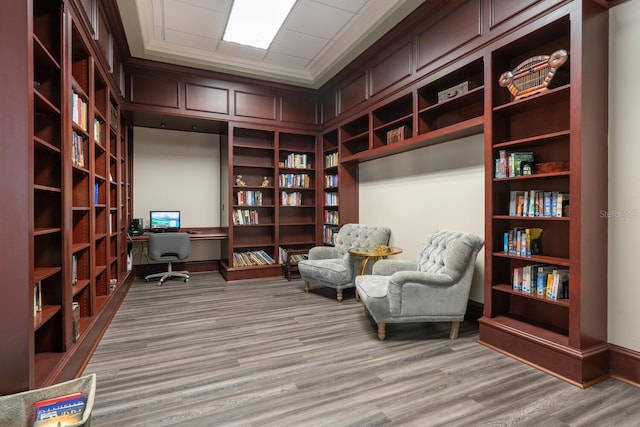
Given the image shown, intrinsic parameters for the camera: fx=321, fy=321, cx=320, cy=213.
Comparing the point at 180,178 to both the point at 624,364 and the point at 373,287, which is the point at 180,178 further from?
the point at 624,364

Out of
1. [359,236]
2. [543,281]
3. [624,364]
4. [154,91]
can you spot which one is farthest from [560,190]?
[154,91]

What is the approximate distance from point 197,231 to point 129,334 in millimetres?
2735

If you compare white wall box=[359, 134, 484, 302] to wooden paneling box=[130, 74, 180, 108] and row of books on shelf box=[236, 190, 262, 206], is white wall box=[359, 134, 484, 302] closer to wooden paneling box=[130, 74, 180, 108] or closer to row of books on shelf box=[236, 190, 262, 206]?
row of books on shelf box=[236, 190, 262, 206]

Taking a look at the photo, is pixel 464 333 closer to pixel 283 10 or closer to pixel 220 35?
pixel 283 10

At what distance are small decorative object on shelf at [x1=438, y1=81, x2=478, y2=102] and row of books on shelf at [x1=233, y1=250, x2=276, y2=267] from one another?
3.42 metres

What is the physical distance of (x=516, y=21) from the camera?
239 centimetres

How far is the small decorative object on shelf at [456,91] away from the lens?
2920mm

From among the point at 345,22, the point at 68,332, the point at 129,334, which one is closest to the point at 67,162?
the point at 68,332

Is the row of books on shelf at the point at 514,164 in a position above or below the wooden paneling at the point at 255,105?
below

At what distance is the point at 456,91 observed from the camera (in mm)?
3016

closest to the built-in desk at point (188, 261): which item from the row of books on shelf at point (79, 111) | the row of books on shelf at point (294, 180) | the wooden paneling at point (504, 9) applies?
the row of books on shelf at point (294, 180)

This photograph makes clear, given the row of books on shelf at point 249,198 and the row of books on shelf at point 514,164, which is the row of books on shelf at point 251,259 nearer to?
the row of books on shelf at point 249,198

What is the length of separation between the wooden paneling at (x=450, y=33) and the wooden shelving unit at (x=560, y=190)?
1.12ft

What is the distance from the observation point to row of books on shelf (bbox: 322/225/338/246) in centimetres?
508
